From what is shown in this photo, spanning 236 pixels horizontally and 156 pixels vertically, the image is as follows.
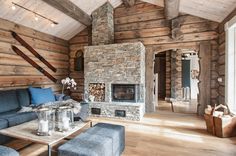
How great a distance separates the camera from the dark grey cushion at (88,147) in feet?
6.35

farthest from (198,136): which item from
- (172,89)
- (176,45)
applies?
(172,89)

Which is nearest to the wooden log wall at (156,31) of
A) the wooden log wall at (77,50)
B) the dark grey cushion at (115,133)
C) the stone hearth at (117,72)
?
the stone hearth at (117,72)

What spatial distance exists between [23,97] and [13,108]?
0.38 m

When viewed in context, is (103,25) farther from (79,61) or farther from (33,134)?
(33,134)

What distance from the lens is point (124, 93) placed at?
5.29 metres

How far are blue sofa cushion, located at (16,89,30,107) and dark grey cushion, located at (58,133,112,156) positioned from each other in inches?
101

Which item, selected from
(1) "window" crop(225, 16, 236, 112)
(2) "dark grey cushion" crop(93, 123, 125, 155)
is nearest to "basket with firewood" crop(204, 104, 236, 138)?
(1) "window" crop(225, 16, 236, 112)

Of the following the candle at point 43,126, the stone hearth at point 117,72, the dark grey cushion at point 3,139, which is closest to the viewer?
the candle at point 43,126

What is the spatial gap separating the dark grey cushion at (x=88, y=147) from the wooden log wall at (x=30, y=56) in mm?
3220

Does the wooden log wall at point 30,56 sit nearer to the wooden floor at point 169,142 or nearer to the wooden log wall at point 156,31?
the wooden floor at point 169,142

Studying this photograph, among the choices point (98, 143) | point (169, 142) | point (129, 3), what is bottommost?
point (169, 142)

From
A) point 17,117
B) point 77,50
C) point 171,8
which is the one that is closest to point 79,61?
point 77,50

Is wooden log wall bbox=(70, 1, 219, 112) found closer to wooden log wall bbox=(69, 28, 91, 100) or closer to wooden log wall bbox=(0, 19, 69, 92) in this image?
wooden log wall bbox=(69, 28, 91, 100)

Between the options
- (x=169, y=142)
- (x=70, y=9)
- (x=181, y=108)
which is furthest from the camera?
(x=181, y=108)
